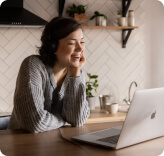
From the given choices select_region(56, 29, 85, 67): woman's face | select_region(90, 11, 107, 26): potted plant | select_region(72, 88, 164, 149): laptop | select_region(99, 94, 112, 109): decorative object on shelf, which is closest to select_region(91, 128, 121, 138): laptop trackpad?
select_region(72, 88, 164, 149): laptop

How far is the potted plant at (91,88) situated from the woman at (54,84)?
1015mm

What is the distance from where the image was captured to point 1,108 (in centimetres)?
276

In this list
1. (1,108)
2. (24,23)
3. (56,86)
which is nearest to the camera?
(56,86)

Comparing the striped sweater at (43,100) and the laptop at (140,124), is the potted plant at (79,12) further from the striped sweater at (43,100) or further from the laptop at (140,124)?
the laptop at (140,124)

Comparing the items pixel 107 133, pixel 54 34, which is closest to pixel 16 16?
pixel 54 34

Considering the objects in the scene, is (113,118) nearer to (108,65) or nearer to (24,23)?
(108,65)

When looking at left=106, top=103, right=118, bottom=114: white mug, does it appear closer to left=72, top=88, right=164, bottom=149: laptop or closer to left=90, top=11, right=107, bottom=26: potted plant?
left=90, top=11, right=107, bottom=26: potted plant

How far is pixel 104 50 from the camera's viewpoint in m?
3.16

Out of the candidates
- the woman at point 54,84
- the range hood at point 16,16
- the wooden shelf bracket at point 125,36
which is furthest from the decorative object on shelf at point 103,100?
the woman at point 54,84

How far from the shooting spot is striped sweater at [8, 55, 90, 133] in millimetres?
1388

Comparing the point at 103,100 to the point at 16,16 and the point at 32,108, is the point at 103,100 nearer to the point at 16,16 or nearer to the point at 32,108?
the point at 16,16

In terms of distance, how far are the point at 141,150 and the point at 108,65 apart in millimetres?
2199

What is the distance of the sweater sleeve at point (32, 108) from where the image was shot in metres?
1.36

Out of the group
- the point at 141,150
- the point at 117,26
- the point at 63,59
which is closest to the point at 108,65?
the point at 117,26
